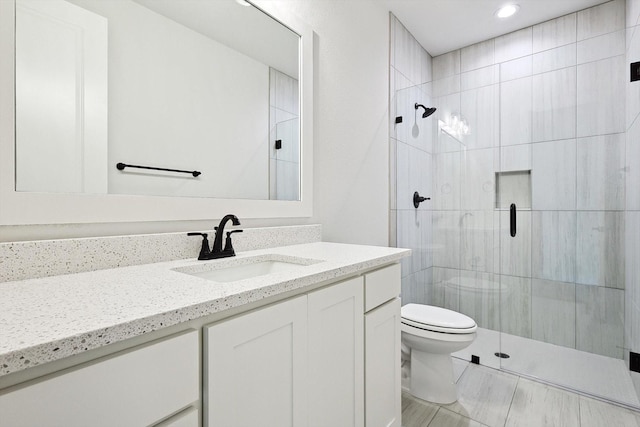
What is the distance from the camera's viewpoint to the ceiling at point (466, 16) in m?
2.22

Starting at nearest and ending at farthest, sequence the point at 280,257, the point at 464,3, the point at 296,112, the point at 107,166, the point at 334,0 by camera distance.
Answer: the point at 107,166, the point at 280,257, the point at 296,112, the point at 334,0, the point at 464,3

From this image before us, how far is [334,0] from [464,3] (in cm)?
105

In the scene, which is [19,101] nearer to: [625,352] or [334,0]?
[334,0]

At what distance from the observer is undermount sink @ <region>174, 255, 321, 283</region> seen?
1059 millimetres

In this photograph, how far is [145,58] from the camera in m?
1.07

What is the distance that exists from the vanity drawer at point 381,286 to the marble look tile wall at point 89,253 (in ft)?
1.79

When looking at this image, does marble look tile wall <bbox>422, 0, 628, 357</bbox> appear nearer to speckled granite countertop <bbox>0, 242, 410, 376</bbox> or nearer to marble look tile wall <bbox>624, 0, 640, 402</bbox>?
marble look tile wall <bbox>624, 0, 640, 402</bbox>

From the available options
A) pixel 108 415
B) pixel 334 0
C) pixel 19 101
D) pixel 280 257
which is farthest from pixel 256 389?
pixel 334 0

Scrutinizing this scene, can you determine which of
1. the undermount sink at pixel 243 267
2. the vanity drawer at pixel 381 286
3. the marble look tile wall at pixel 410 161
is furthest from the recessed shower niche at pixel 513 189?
the undermount sink at pixel 243 267

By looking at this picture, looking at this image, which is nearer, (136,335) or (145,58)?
(136,335)

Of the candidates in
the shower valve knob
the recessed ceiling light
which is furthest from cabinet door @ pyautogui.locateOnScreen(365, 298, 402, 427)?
the recessed ceiling light

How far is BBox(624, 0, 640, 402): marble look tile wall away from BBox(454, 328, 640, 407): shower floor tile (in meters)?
0.08

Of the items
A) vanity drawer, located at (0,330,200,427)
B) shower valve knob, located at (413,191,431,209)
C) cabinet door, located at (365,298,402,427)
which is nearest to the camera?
vanity drawer, located at (0,330,200,427)

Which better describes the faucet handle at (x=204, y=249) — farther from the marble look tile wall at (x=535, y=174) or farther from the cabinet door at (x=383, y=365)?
the marble look tile wall at (x=535, y=174)
